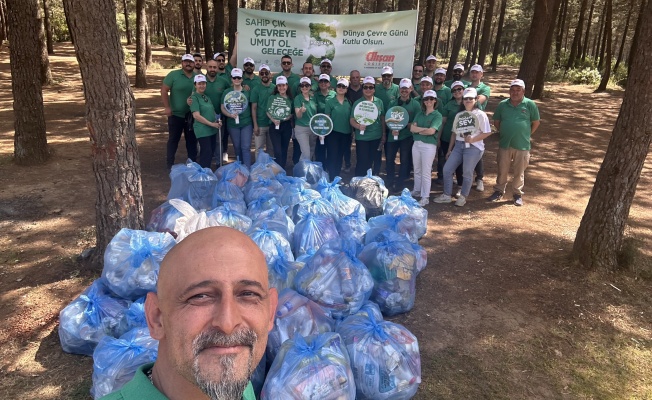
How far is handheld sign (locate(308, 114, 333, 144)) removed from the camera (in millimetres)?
7051

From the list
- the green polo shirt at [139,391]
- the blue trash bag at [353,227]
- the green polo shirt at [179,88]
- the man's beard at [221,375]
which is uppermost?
the green polo shirt at [179,88]

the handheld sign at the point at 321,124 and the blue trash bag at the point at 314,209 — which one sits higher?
the handheld sign at the point at 321,124

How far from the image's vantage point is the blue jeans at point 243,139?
24.3 feet

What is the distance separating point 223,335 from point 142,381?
272 mm

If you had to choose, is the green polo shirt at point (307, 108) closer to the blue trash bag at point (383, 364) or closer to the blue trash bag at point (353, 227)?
the blue trash bag at point (353, 227)

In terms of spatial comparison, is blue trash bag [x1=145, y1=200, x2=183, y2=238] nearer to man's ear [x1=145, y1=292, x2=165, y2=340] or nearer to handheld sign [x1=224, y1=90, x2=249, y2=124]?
handheld sign [x1=224, y1=90, x2=249, y2=124]

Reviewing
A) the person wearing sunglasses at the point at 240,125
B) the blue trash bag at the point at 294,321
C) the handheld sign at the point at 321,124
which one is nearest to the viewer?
the blue trash bag at the point at 294,321

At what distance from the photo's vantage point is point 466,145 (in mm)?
6770

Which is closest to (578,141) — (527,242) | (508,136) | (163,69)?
(508,136)

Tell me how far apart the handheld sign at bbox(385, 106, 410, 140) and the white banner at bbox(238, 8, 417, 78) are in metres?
2.49

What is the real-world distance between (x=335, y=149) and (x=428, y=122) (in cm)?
162

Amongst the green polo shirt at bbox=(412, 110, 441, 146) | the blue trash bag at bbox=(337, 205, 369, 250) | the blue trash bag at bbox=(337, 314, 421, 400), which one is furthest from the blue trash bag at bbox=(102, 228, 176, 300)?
the green polo shirt at bbox=(412, 110, 441, 146)

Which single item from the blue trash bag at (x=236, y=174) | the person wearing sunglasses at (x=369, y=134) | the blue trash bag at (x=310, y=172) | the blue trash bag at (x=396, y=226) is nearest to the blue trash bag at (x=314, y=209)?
the blue trash bag at (x=396, y=226)

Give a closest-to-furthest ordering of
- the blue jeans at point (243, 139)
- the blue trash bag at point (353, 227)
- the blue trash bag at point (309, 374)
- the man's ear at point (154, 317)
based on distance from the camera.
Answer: the man's ear at point (154, 317) → the blue trash bag at point (309, 374) → the blue trash bag at point (353, 227) → the blue jeans at point (243, 139)
